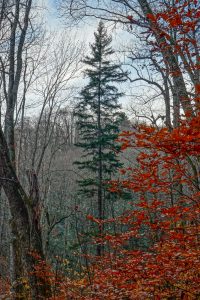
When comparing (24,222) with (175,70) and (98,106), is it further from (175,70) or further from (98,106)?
(98,106)

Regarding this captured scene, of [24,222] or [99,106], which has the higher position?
[99,106]

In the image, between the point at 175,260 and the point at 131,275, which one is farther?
the point at 131,275

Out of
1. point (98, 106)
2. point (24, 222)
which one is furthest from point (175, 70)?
point (98, 106)

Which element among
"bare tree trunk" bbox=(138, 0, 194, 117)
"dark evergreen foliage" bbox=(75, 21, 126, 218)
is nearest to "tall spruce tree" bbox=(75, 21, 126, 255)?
"dark evergreen foliage" bbox=(75, 21, 126, 218)

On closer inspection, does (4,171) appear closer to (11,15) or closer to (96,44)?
(11,15)

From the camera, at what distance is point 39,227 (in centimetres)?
567

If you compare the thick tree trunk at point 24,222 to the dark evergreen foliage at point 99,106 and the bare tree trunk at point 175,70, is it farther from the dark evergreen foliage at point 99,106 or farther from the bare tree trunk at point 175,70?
the dark evergreen foliage at point 99,106

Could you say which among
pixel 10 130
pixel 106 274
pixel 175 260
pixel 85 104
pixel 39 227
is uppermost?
pixel 85 104

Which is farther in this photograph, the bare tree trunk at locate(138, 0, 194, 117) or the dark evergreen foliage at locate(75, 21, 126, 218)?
the dark evergreen foliage at locate(75, 21, 126, 218)

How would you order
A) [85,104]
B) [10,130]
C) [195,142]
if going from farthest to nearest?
[85,104]
[10,130]
[195,142]

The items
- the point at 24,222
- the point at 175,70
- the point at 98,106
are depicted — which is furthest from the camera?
the point at 98,106

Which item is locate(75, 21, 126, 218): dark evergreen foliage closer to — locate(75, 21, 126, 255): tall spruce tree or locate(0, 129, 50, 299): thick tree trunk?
locate(75, 21, 126, 255): tall spruce tree

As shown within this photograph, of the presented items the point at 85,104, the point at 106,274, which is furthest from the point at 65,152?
the point at 106,274

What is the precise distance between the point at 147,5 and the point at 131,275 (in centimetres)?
600
